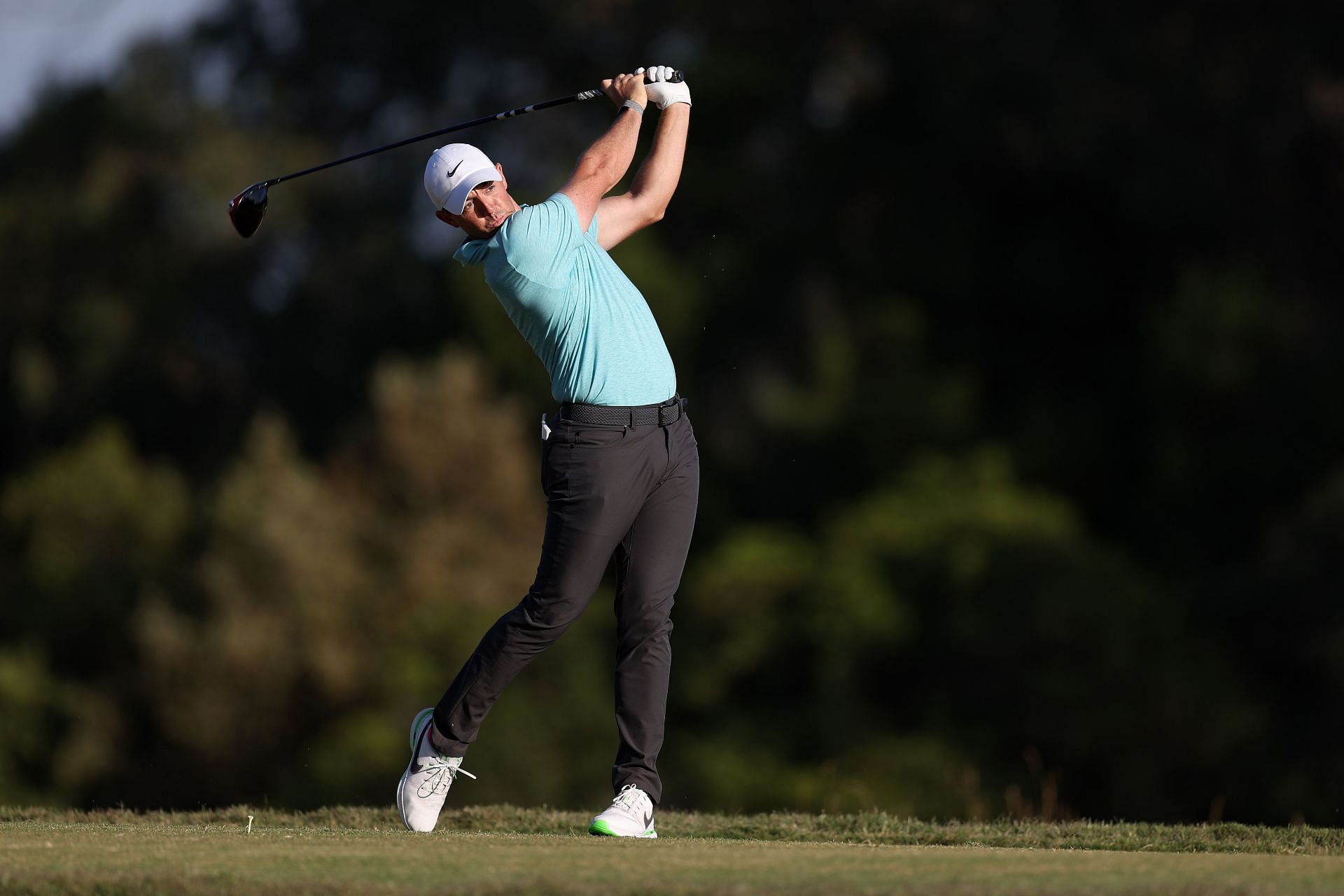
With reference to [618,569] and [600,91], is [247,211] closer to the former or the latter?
[600,91]

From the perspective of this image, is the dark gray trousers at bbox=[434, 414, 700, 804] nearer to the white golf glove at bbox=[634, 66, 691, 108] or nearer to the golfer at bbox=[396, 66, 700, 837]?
the golfer at bbox=[396, 66, 700, 837]

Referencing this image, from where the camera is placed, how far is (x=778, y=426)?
89.4 feet

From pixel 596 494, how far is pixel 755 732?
19.4 m

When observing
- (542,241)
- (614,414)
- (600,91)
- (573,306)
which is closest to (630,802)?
(614,414)

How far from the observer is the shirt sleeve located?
5.16 meters

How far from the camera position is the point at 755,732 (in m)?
24.3

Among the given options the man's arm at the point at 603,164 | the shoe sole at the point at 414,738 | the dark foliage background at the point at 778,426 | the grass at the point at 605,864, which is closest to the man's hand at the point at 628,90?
the man's arm at the point at 603,164

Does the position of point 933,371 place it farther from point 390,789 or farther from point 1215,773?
point 390,789

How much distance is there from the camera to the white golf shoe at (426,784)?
5477 mm

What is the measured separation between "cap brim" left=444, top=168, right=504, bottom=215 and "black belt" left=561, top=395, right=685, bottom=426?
2.11ft

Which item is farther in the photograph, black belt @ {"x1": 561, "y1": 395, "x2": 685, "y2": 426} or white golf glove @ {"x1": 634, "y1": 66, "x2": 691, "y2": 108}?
white golf glove @ {"x1": 634, "y1": 66, "x2": 691, "y2": 108}

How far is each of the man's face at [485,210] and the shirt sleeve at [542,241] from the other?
110mm

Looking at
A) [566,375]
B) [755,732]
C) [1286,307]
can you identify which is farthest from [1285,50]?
[566,375]

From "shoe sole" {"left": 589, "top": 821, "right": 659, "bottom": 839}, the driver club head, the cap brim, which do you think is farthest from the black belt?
the driver club head
